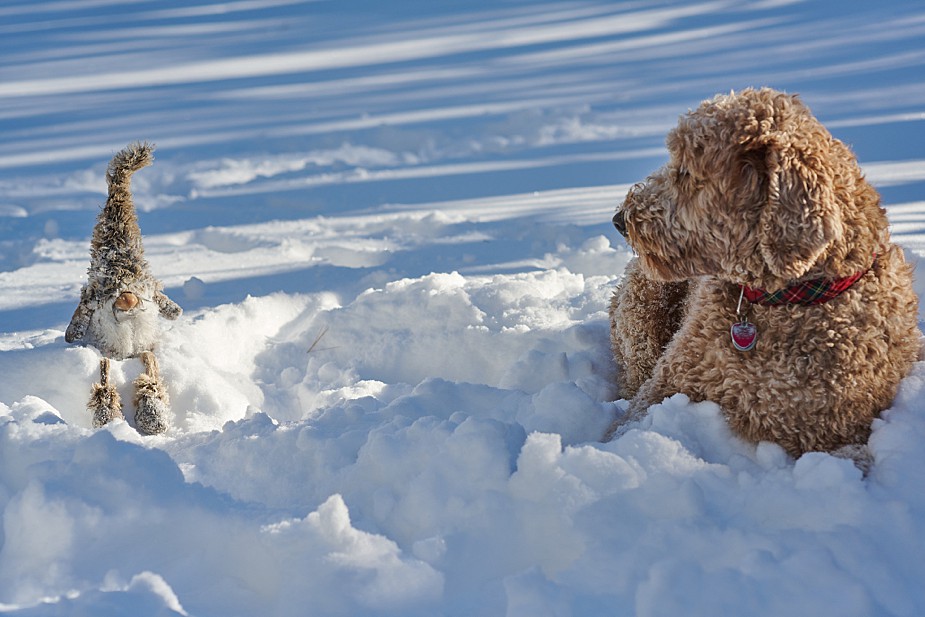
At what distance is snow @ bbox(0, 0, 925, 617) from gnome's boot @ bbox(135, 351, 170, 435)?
0.07 meters

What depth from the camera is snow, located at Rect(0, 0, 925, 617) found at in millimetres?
2207

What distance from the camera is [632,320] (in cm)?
353

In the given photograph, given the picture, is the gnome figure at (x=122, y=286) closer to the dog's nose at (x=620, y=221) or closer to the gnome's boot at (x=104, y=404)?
the gnome's boot at (x=104, y=404)

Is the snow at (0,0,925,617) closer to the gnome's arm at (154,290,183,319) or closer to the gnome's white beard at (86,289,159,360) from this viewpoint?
the gnome's white beard at (86,289,159,360)

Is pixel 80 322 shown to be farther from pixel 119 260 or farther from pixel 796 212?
pixel 796 212

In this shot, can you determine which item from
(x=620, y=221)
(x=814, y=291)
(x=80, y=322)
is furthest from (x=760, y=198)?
(x=80, y=322)

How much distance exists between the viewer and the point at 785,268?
2.38 m

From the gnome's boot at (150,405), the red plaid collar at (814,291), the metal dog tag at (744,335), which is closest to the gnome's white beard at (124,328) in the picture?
the gnome's boot at (150,405)

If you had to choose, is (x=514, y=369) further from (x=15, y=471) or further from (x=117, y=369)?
(x=15, y=471)

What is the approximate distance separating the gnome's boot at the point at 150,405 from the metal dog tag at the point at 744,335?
221 cm

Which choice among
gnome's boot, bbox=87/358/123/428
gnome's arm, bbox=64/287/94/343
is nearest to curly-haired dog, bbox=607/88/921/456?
gnome's boot, bbox=87/358/123/428

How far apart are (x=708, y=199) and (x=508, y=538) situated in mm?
1107

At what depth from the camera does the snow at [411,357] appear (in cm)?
221

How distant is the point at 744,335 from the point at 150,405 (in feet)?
7.43
